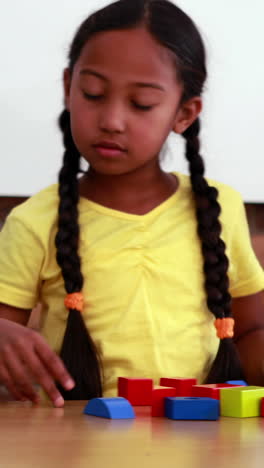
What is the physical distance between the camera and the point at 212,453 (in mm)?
477

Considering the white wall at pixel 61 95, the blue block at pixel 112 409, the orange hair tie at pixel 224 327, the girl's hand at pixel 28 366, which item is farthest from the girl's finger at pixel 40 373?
the white wall at pixel 61 95

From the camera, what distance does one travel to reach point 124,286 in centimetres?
102

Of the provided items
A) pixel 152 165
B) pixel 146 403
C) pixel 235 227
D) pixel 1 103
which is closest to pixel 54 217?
pixel 152 165

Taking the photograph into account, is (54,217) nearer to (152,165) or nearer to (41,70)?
(152,165)

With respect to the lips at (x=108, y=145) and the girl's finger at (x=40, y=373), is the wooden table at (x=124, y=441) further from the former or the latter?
→ the lips at (x=108, y=145)

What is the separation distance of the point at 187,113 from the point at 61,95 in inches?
27.3

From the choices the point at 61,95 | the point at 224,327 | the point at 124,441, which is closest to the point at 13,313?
the point at 224,327

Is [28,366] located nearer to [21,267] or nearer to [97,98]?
[21,267]

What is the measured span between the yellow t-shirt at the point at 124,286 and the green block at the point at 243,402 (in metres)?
0.31

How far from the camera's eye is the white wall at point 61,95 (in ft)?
5.65

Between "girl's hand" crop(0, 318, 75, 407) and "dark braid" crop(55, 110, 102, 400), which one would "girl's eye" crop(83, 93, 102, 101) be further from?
"girl's hand" crop(0, 318, 75, 407)

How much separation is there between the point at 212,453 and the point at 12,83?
Answer: 1.37 m

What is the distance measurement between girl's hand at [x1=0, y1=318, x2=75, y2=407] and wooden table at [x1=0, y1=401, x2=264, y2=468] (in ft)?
0.25

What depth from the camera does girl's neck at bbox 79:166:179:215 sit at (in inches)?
43.1
